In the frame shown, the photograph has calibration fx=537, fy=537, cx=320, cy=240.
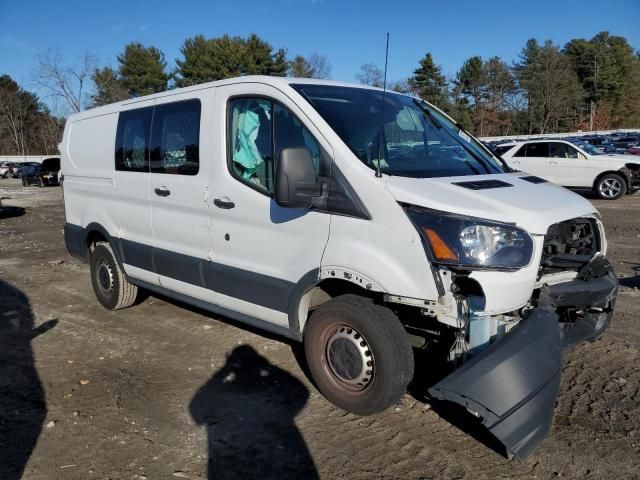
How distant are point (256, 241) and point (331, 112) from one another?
1067mm

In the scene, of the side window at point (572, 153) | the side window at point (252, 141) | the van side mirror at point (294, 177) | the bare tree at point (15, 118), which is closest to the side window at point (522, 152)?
the side window at point (572, 153)

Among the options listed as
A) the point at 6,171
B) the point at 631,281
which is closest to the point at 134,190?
the point at 631,281

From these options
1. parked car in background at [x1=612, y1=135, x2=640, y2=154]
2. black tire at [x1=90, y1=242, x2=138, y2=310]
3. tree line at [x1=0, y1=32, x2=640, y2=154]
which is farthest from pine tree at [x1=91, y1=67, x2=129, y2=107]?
black tire at [x1=90, y1=242, x2=138, y2=310]

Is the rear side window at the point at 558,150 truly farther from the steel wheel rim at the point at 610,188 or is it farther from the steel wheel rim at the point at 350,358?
the steel wheel rim at the point at 350,358

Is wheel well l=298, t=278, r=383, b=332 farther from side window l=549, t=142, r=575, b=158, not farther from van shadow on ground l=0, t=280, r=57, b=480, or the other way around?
side window l=549, t=142, r=575, b=158

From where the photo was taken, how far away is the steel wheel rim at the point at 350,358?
11.2 ft

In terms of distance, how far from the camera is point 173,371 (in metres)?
4.39

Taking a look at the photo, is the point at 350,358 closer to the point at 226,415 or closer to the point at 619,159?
the point at 226,415

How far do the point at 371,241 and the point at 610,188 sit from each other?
15.0m

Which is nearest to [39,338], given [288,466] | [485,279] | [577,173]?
[288,466]

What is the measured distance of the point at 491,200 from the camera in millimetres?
3061

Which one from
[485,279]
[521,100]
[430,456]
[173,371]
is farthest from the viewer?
[521,100]

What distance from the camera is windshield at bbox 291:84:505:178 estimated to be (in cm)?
353

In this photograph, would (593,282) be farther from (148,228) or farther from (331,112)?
(148,228)
